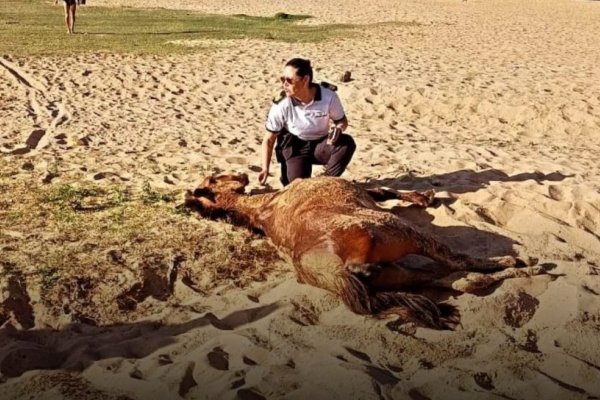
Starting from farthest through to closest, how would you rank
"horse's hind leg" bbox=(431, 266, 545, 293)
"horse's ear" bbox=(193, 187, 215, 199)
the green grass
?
the green grass → "horse's ear" bbox=(193, 187, 215, 199) → "horse's hind leg" bbox=(431, 266, 545, 293)

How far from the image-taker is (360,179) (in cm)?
720

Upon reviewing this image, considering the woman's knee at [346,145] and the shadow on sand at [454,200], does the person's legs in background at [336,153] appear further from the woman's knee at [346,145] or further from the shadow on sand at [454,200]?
the shadow on sand at [454,200]

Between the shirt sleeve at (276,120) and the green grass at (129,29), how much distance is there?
10876 mm

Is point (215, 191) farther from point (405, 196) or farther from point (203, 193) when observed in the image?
point (405, 196)

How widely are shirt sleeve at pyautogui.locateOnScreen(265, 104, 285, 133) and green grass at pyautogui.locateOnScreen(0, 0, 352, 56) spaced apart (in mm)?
10876

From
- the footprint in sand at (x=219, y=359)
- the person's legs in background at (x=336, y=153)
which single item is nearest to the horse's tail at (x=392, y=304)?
the footprint in sand at (x=219, y=359)

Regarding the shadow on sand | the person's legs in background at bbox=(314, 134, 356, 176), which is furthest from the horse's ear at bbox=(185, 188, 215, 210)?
the shadow on sand

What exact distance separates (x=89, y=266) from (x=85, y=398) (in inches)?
64.7

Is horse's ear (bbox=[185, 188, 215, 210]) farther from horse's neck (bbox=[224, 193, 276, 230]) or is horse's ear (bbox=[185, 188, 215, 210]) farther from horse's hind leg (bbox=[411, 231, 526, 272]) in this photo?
horse's hind leg (bbox=[411, 231, 526, 272])

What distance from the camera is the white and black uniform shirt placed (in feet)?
20.2

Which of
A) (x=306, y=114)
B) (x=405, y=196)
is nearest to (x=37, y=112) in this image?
(x=306, y=114)

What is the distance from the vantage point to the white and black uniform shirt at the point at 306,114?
614 centimetres

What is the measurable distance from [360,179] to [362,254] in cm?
306

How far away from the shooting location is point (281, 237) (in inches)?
199
